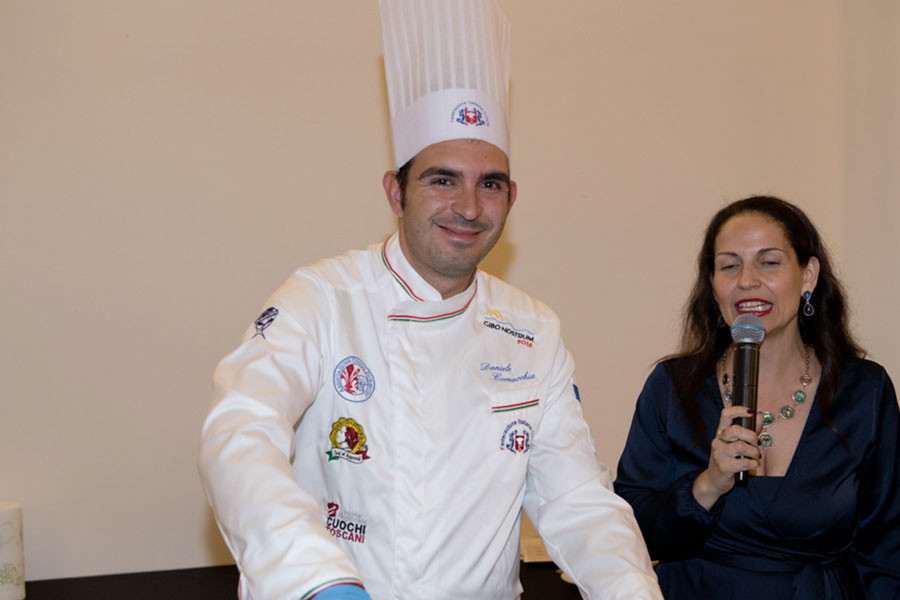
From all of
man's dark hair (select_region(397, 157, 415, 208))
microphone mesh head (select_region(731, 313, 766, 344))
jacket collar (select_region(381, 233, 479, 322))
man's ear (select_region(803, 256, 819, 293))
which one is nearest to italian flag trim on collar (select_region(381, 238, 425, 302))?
jacket collar (select_region(381, 233, 479, 322))

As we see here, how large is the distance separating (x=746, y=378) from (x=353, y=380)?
0.74 meters

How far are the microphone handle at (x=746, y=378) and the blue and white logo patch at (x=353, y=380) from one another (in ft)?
2.28

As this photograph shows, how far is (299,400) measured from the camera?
1546 mm

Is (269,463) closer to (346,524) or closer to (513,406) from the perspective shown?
(346,524)

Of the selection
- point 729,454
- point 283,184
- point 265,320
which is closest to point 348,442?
point 265,320

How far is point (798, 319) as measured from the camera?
221cm

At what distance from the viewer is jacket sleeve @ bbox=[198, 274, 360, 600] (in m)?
1.19

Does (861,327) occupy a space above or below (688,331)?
below

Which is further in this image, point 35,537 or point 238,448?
point 35,537

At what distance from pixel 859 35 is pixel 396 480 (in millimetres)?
2488

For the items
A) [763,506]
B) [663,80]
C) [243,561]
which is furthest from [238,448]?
[663,80]

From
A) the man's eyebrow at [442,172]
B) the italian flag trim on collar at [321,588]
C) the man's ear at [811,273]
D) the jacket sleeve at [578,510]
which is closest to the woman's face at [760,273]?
the man's ear at [811,273]

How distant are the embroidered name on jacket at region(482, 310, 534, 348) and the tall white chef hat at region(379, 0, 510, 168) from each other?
35 centimetres

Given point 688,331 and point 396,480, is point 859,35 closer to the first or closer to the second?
point 688,331
